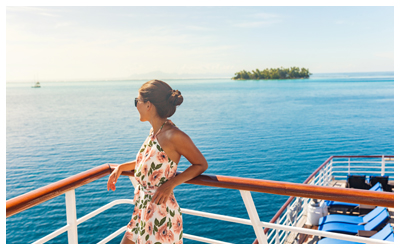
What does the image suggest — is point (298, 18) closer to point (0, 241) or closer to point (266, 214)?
point (266, 214)

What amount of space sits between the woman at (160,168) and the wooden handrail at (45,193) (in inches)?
12.1

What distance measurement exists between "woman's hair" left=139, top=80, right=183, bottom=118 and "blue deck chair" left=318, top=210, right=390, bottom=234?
5.11m

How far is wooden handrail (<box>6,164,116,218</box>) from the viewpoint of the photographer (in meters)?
1.34

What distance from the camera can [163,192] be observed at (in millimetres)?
1526

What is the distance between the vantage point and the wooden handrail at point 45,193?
1.34 meters

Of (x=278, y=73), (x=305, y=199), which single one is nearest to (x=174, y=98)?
(x=305, y=199)

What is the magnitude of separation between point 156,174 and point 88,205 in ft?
45.8

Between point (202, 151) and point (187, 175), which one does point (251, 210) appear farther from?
point (202, 151)

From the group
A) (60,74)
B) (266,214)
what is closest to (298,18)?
(60,74)

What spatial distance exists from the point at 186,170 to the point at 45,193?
653 millimetres

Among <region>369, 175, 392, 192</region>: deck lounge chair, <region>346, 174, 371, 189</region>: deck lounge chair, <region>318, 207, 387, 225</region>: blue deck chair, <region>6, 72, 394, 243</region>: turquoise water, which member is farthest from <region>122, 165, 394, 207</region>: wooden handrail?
<region>6, 72, 394, 243</region>: turquoise water

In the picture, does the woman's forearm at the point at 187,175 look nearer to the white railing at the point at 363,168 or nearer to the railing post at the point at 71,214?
the railing post at the point at 71,214

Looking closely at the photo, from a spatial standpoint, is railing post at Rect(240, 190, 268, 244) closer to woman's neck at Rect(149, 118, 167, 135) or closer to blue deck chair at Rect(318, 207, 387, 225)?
woman's neck at Rect(149, 118, 167, 135)
